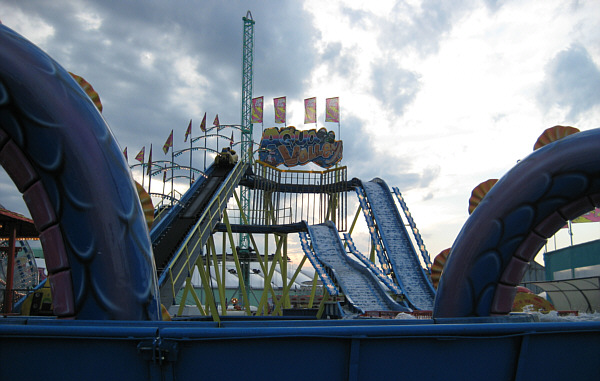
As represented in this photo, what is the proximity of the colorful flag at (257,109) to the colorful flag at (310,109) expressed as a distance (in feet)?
9.58

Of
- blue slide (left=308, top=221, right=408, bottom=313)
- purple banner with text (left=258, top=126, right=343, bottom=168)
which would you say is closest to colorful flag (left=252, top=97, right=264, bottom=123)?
purple banner with text (left=258, top=126, right=343, bottom=168)

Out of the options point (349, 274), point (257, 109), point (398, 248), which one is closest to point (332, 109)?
point (257, 109)

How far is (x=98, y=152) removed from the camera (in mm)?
3463

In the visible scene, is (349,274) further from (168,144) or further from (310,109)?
(310,109)

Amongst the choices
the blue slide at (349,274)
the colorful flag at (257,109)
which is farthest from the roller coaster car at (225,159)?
the colorful flag at (257,109)

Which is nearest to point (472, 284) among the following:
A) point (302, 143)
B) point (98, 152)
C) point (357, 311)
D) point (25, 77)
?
point (98, 152)

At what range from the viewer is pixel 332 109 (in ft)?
101

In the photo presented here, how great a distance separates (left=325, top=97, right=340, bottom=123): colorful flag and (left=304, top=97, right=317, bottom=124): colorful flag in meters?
0.78

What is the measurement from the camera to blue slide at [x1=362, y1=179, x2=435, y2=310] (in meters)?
16.6

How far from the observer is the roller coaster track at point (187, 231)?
12266mm

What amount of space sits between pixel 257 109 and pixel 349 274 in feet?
55.5

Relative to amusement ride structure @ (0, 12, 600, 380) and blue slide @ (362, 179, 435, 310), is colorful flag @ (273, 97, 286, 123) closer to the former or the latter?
blue slide @ (362, 179, 435, 310)

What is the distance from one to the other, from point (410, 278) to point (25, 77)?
15739mm

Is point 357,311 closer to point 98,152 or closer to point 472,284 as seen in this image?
point 472,284
